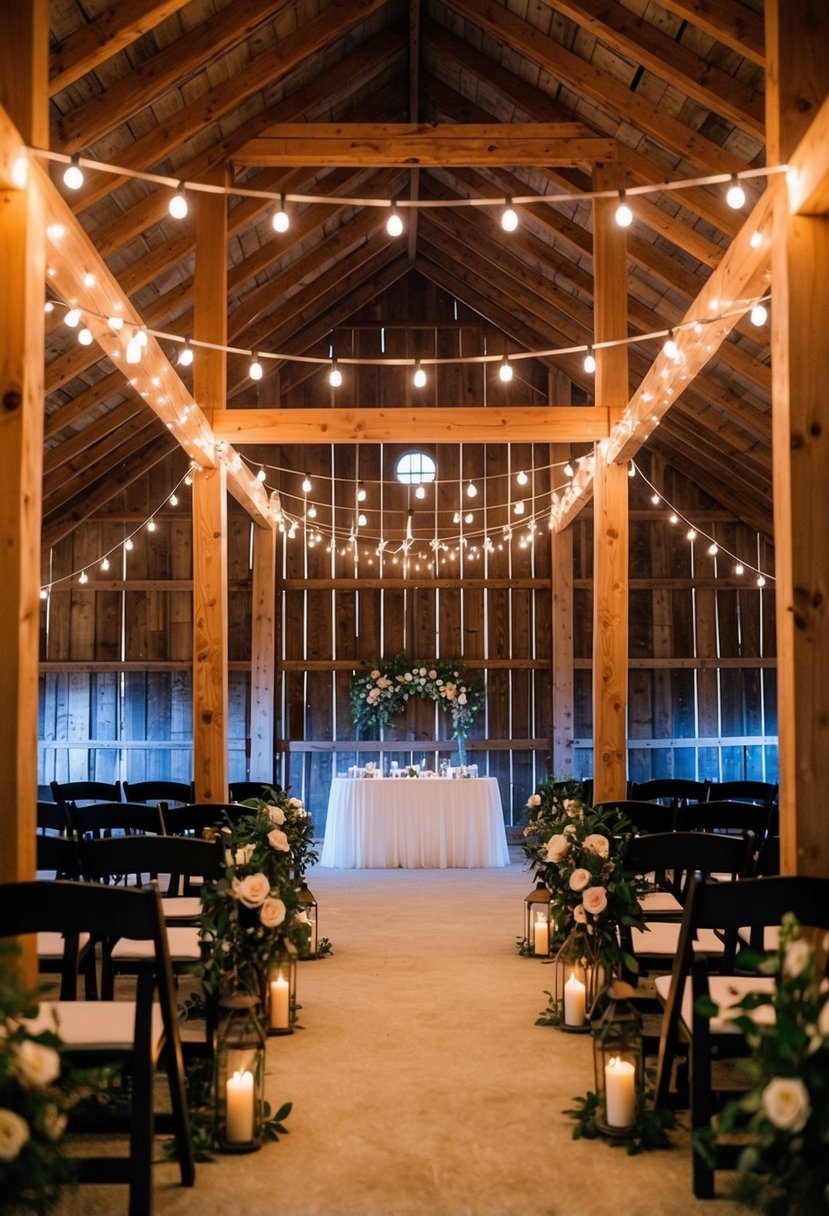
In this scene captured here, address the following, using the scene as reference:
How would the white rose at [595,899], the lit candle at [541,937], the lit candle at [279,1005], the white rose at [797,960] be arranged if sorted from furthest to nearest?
the lit candle at [541,937] → the lit candle at [279,1005] → the white rose at [595,899] → the white rose at [797,960]

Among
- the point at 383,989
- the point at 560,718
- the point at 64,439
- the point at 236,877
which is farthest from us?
the point at 560,718

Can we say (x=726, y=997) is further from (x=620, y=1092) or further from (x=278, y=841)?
(x=278, y=841)

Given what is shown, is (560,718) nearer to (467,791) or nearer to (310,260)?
Answer: (467,791)

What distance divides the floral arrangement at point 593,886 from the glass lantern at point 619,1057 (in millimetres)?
370

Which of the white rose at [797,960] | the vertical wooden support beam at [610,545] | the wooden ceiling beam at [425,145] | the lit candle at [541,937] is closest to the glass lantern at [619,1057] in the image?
the white rose at [797,960]

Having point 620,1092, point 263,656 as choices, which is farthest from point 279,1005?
point 263,656

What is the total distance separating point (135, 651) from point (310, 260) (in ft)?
14.2

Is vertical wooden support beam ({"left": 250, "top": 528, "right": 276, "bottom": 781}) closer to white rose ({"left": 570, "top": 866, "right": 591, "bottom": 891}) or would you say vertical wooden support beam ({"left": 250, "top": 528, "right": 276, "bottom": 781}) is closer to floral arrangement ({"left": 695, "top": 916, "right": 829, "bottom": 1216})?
white rose ({"left": 570, "top": 866, "right": 591, "bottom": 891})

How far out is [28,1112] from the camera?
6.32 feet

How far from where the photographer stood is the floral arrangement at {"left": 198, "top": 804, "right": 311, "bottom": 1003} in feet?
11.7

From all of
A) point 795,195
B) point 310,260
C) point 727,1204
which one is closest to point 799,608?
point 795,195

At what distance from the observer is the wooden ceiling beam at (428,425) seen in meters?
7.59

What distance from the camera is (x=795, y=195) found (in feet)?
12.0

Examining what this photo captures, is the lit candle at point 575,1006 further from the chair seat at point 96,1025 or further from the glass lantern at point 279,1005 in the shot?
the chair seat at point 96,1025
